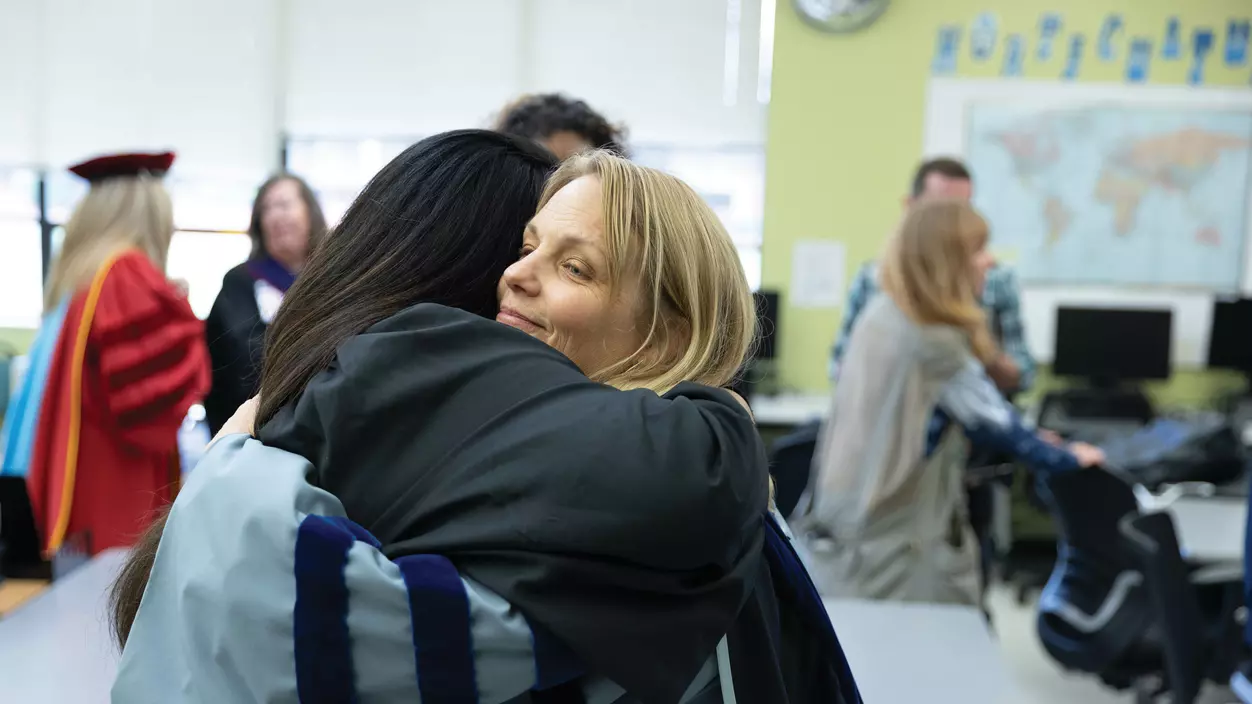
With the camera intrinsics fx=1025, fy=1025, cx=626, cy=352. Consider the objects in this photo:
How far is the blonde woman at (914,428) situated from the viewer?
100.0 inches

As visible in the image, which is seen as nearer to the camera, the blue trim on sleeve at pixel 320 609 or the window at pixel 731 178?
the blue trim on sleeve at pixel 320 609

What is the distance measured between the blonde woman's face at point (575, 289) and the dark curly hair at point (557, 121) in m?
0.71

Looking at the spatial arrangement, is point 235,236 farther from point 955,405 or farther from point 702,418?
point 702,418

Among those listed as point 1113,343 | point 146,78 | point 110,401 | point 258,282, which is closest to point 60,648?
point 110,401

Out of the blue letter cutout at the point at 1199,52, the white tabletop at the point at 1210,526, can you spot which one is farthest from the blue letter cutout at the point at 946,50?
the white tabletop at the point at 1210,526

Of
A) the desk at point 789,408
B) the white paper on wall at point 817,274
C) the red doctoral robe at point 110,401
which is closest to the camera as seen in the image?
the red doctoral robe at point 110,401

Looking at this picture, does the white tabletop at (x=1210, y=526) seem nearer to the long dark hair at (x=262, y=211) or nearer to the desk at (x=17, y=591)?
the long dark hair at (x=262, y=211)

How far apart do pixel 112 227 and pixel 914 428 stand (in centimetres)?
206

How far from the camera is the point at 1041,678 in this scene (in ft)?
12.7

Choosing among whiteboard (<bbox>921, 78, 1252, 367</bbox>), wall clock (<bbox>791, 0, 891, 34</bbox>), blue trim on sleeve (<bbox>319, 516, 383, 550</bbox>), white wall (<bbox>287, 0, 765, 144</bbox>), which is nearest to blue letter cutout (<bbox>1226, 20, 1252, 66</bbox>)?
whiteboard (<bbox>921, 78, 1252, 367</bbox>)

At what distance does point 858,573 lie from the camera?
2.59 metres

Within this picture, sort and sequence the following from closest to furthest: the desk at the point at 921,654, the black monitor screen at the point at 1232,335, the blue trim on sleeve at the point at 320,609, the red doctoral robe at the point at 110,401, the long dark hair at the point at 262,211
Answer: the blue trim on sleeve at the point at 320,609 < the desk at the point at 921,654 < the red doctoral robe at the point at 110,401 < the long dark hair at the point at 262,211 < the black monitor screen at the point at 1232,335

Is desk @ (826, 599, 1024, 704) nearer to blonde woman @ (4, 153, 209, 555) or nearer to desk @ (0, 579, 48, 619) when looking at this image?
desk @ (0, 579, 48, 619)

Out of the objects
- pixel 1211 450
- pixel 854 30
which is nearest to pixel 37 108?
pixel 854 30
